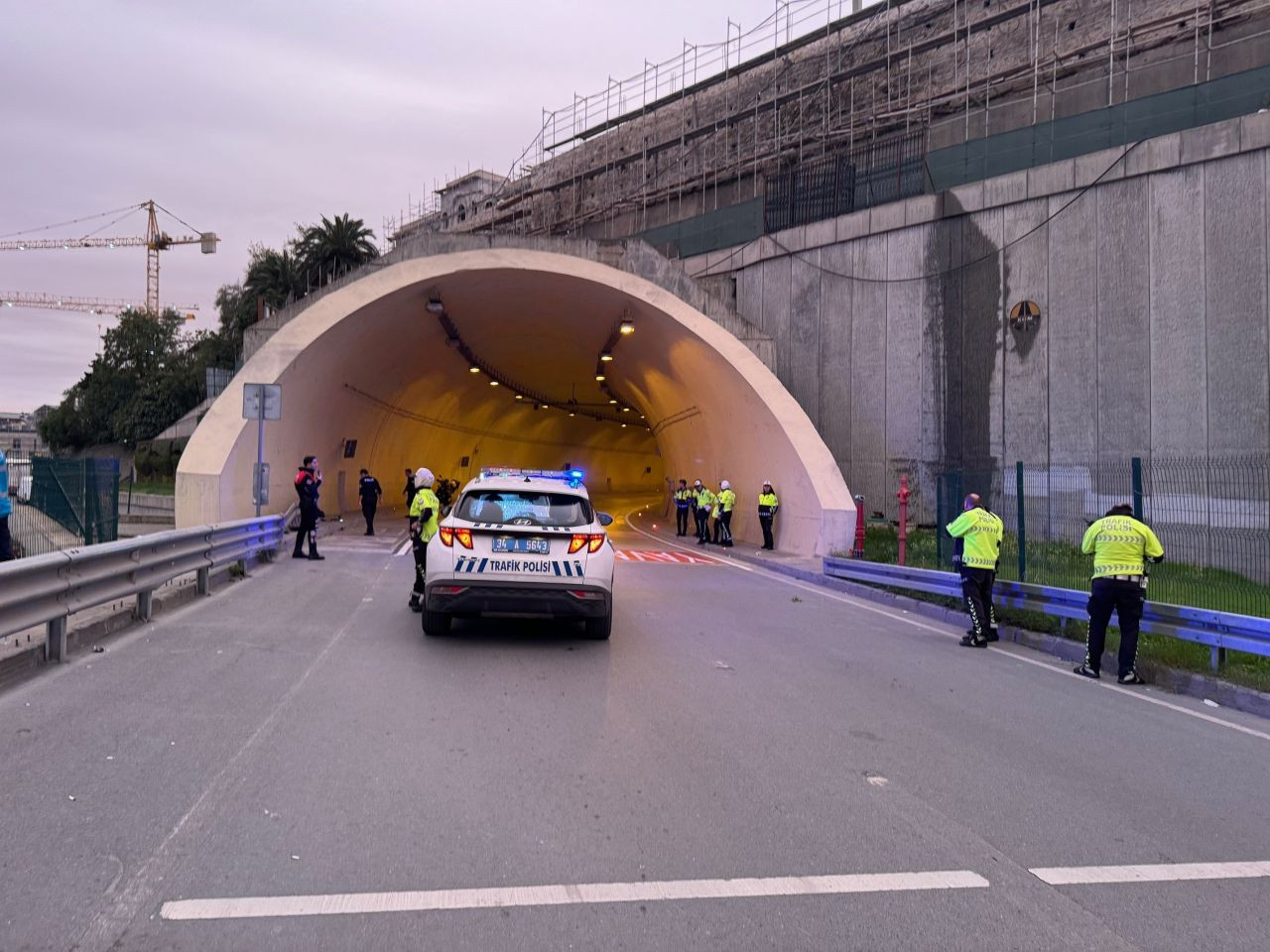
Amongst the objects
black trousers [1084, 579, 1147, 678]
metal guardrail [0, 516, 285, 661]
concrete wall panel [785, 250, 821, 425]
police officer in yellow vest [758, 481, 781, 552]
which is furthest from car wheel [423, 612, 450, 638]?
concrete wall panel [785, 250, 821, 425]

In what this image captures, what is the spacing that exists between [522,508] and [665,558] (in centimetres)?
1110

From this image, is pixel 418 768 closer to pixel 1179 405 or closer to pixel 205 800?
pixel 205 800

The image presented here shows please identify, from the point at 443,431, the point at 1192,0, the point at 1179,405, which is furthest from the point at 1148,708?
the point at 443,431

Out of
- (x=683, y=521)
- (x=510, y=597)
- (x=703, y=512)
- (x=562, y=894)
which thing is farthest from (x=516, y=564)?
(x=683, y=521)

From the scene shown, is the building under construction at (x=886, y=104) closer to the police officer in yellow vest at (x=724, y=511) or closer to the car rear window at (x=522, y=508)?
the police officer in yellow vest at (x=724, y=511)

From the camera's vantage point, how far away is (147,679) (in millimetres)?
7273

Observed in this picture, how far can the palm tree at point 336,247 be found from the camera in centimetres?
4675

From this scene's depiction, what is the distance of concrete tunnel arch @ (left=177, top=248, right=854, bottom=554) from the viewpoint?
743 inches

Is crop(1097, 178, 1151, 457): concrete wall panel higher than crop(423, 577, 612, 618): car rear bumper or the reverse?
higher

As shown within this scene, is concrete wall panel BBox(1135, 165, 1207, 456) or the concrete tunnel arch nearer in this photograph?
concrete wall panel BBox(1135, 165, 1207, 456)

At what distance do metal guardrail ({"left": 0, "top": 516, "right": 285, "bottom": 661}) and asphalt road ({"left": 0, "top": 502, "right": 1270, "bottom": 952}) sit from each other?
485 mm

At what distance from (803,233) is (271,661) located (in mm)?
20468

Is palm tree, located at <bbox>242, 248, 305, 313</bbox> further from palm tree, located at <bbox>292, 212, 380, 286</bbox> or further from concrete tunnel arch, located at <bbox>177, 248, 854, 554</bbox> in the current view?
concrete tunnel arch, located at <bbox>177, 248, 854, 554</bbox>

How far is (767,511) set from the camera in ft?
68.9
